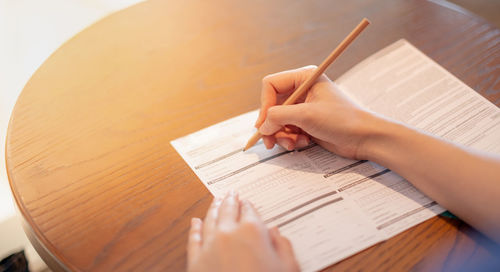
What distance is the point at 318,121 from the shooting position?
672 millimetres

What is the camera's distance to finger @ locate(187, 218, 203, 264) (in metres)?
0.53

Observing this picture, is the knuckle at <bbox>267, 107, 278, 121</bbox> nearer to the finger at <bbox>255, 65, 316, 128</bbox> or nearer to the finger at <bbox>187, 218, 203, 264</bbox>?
A: the finger at <bbox>255, 65, 316, 128</bbox>

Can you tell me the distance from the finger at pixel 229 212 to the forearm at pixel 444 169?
24 centimetres

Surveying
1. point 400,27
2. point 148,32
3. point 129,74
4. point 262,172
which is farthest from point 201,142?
point 400,27

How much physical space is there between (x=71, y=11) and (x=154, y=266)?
3.72ft

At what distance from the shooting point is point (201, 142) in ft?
2.37

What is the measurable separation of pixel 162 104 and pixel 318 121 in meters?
0.30

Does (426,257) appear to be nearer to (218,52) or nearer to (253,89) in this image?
(253,89)

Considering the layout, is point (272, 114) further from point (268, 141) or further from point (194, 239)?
point (194, 239)

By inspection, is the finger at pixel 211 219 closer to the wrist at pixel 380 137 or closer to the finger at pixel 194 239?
the finger at pixel 194 239

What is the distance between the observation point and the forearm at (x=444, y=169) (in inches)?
22.5

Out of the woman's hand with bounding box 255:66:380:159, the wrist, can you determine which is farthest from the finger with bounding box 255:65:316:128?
the wrist

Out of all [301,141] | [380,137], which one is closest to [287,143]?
[301,141]

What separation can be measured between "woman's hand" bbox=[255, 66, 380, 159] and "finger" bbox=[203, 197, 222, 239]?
162 mm
